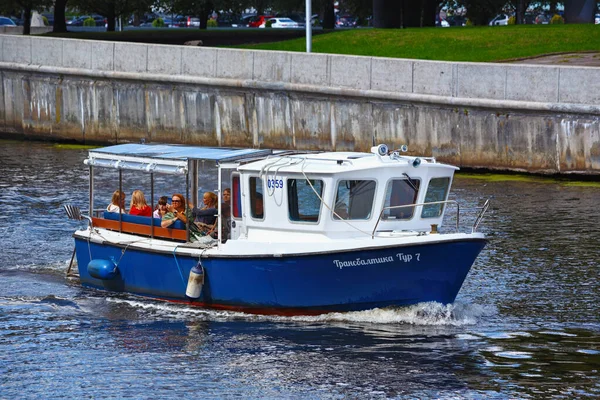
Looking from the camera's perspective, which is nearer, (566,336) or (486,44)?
(566,336)

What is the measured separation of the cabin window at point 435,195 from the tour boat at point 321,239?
0.05 feet

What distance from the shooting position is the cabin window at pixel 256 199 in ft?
57.0

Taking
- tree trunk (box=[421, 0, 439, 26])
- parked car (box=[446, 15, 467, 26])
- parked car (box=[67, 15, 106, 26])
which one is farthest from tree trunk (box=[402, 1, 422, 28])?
parked car (box=[67, 15, 106, 26])

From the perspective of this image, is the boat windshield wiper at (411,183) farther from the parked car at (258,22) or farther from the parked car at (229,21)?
the parked car at (229,21)

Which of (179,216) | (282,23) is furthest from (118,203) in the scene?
(282,23)

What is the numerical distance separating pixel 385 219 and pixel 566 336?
2997 millimetres

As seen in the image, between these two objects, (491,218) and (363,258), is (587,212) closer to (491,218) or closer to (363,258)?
(491,218)

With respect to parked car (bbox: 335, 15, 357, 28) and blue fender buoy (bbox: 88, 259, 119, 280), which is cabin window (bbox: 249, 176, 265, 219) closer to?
blue fender buoy (bbox: 88, 259, 119, 280)

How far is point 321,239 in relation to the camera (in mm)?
16844

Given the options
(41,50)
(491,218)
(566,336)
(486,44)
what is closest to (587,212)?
(491,218)

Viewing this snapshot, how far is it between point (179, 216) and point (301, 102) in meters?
16.0

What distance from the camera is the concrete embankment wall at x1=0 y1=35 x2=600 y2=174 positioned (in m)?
30.0

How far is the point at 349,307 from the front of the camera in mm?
17000

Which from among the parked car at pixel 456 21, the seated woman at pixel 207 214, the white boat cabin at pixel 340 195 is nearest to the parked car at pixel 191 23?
the parked car at pixel 456 21
